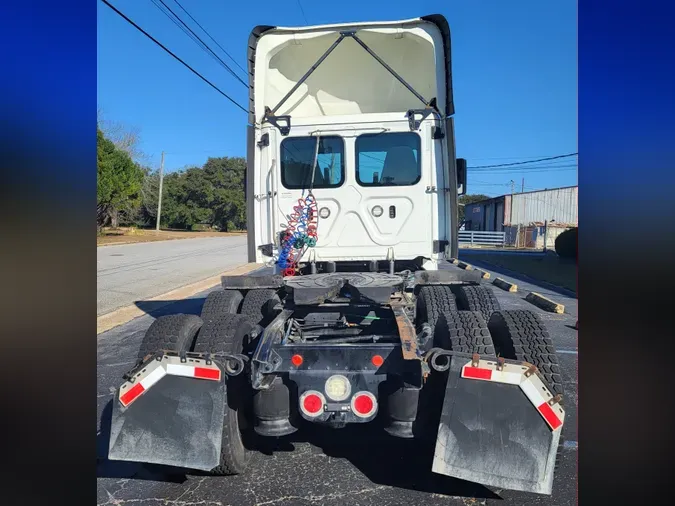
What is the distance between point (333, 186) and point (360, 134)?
2.09 feet

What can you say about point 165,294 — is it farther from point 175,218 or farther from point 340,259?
point 175,218

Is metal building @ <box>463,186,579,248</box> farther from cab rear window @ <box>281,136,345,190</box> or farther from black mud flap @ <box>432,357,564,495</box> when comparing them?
black mud flap @ <box>432,357,564,495</box>

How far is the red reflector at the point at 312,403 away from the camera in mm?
2918

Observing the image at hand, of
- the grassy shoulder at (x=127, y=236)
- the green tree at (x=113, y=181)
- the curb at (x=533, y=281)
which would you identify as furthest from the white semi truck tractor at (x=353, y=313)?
the grassy shoulder at (x=127, y=236)

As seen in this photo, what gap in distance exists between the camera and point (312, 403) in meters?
2.93

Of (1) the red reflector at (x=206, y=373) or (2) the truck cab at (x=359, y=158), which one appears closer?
(1) the red reflector at (x=206, y=373)

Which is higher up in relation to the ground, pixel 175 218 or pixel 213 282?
pixel 175 218

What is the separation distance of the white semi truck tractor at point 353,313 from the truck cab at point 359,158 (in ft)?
0.05

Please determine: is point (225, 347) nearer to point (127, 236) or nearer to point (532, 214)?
point (127, 236)

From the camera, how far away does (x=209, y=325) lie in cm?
340

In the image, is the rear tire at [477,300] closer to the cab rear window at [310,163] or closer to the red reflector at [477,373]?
the cab rear window at [310,163]

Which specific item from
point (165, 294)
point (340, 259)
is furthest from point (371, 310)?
point (165, 294)

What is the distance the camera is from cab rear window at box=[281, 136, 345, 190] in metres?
5.37

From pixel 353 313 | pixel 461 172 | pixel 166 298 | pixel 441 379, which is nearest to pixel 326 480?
pixel 441 379
